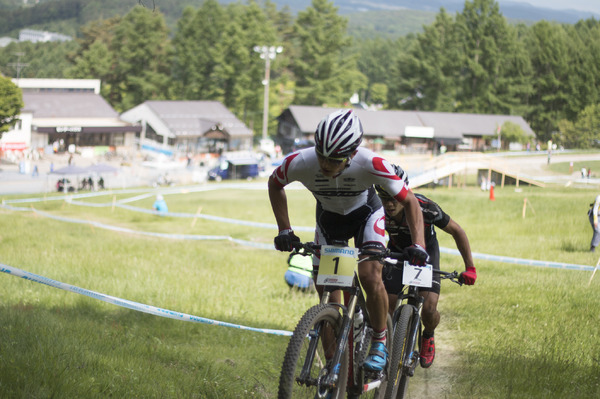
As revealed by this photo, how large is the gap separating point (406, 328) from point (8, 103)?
2797 inches

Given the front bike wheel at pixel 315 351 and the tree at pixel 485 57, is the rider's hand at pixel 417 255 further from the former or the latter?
the tree at pixel 485 57

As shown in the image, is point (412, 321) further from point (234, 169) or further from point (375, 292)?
point (234, 169)

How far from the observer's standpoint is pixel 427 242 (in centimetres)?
656

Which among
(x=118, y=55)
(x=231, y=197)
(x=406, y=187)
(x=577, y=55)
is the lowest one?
(x=231, y=197)

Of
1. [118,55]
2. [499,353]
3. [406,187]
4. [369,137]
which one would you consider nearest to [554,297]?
→ [499,353]

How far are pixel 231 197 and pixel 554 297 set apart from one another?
32308mm

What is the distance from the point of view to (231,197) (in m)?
41.0

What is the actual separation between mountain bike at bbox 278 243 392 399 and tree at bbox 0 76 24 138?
230 ft

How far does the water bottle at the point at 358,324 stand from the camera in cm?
528

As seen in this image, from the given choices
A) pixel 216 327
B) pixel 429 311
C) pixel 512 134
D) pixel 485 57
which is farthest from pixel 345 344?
pixel 485 57

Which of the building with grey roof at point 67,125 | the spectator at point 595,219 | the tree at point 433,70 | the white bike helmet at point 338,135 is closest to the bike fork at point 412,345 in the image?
the white bike helmet at point 338,135

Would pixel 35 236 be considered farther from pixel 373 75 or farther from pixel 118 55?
pixel 373 75

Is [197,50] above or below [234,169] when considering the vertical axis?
above

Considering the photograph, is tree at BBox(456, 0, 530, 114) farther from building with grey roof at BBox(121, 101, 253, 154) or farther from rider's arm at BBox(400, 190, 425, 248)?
rider's arm at BBox(400, 190, 425, 248)
